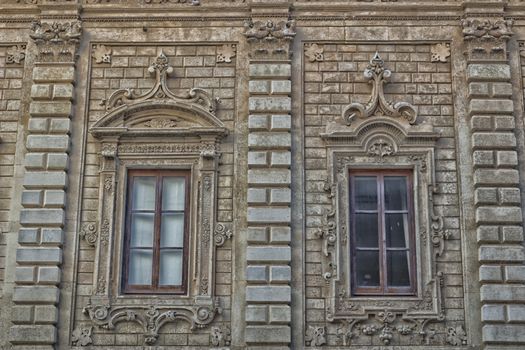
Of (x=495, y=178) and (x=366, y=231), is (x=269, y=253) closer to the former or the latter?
(x=366, y=231)

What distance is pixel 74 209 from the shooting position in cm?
1468

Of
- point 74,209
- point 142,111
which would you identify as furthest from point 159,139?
point 74,209

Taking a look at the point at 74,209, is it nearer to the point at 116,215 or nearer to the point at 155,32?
the point at 116,215

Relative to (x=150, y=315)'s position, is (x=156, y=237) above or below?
above

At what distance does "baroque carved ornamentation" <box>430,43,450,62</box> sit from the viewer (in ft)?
50.3

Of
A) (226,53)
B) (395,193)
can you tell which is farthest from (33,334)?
(395,193)

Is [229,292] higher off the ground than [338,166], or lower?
lower

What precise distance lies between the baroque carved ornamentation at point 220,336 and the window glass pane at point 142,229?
176 cm

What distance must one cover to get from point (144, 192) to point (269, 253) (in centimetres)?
232

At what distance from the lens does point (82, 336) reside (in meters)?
14.1

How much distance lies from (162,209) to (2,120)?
10.1 feet

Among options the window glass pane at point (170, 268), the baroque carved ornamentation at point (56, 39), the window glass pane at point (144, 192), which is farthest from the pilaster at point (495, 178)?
the baroque carved ornamentation at point (56, 39)

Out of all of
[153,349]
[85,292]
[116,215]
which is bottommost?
[153,349]

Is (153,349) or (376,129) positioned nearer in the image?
(153,349)
